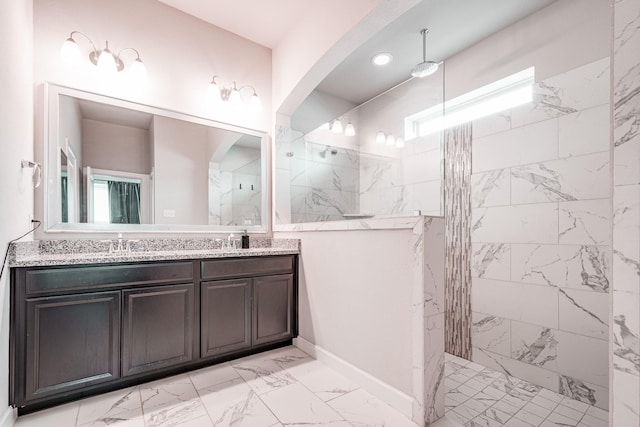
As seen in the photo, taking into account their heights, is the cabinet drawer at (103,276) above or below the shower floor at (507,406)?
above

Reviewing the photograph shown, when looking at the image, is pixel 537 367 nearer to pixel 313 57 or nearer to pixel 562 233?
pixel 562 233

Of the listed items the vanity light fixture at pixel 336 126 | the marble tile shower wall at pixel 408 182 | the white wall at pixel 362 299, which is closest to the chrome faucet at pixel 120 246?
the white wall at pixel 362 299

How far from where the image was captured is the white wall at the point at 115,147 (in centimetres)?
218

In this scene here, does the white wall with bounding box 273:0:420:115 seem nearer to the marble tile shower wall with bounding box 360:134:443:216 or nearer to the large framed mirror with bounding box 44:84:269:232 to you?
the large framed mirror with bounding box 44:84:269:232

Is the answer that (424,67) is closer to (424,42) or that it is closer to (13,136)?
(424,42)

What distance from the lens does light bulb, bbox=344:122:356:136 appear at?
3.17 meters

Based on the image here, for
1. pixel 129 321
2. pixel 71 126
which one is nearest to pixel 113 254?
pixel 129 321

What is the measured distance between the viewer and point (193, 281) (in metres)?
2.10

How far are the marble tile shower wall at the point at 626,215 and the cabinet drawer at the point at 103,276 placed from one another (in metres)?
2.20

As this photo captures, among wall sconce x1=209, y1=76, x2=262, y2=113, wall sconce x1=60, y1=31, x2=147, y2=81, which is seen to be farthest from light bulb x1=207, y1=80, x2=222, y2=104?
wall sconce x1=60, y1=31, x2=147, y2=81

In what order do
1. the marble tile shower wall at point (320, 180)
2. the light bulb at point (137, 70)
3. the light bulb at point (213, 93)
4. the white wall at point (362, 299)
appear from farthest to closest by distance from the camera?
the marble tile shower wall at point (320, 180), the light bulb at point (213, 93), the light bulb at point (137, 70), the white wall at point (362, 299)

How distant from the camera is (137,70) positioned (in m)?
2.31

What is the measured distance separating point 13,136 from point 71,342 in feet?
3.87

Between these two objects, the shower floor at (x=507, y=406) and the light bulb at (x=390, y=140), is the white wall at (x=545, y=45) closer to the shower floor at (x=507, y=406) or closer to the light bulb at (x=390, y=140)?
the light bulb at (x=390, y=140)
